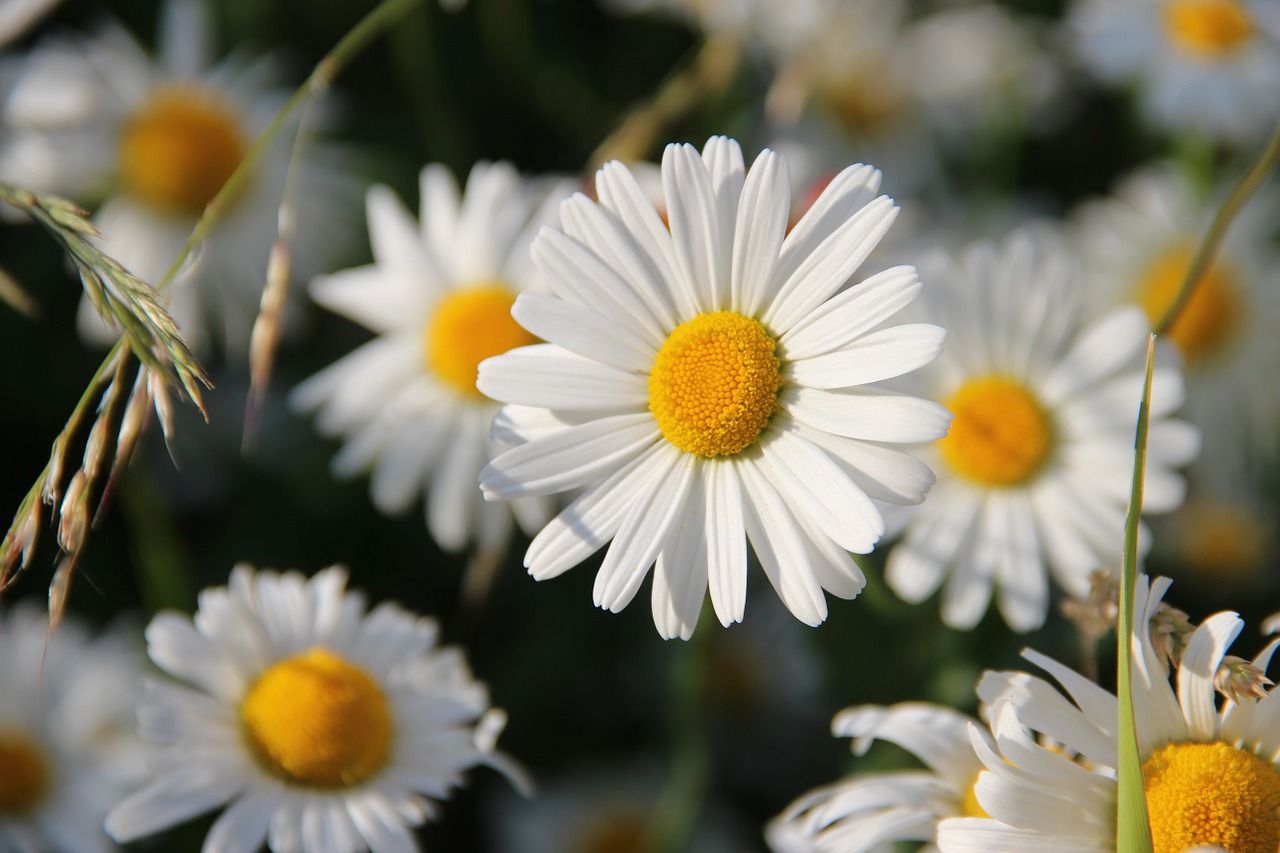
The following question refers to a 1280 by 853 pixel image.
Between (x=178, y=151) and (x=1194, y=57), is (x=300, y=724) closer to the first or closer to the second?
(x=178, y=151)

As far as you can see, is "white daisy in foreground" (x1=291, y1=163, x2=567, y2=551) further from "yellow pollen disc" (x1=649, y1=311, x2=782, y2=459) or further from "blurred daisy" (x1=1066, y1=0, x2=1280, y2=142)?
"blurred daisy" (x1=1066, y1=0, x2=1280, y2=142)

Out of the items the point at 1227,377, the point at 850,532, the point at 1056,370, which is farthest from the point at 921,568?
the point at 1227,377

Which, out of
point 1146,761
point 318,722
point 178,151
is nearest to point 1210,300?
point 1146,761

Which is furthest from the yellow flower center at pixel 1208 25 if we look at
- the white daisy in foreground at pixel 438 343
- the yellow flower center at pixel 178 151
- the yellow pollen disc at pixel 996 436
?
the yellow flower center at pixel 178 151

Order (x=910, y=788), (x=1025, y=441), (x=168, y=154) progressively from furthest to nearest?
1. (x=168, y=154)
2. (x=1025, y=441)
3. (x=910, y=788)

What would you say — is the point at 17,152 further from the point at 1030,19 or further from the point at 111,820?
the point at 1030,19
